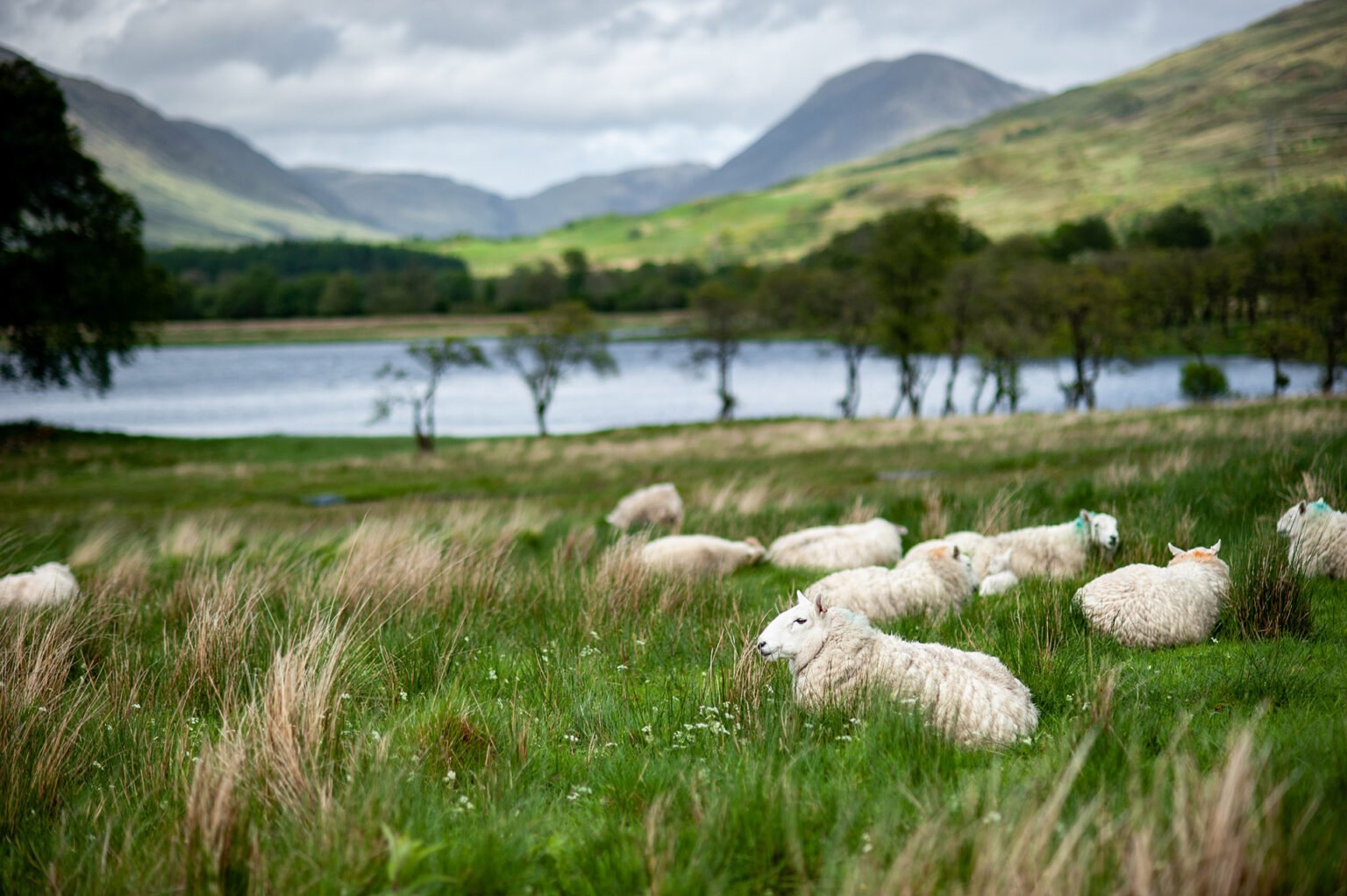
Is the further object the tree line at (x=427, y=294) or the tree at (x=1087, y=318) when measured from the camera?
the tree line at (x=427, y=294)

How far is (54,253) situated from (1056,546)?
41139mm

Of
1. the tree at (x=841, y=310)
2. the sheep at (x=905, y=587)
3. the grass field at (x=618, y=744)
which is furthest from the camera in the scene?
the tree at (x=841, y=310)

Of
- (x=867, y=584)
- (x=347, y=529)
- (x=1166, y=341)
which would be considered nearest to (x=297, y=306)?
(x=1166, y=341)

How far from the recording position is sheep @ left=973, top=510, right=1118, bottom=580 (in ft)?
23.1

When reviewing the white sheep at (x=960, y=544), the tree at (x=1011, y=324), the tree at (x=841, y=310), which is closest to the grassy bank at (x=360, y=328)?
the tree at (x=841, y=310)

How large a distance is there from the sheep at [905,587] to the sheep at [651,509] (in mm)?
6276

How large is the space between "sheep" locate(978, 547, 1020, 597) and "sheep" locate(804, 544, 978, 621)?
5.0 inches

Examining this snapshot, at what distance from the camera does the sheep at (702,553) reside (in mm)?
8000

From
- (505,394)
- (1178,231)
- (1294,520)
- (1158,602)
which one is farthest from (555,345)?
(1178,231)

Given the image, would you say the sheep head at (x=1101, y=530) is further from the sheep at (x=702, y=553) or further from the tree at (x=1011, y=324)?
the tree at (x=1011, y=324)

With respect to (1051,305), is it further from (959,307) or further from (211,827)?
(211,827)

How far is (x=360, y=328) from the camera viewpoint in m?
133

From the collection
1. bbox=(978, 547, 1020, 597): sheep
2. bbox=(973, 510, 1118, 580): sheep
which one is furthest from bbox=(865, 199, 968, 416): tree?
bbox=(978, 547, 1020, 597): sheep

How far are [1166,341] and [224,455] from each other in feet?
235
